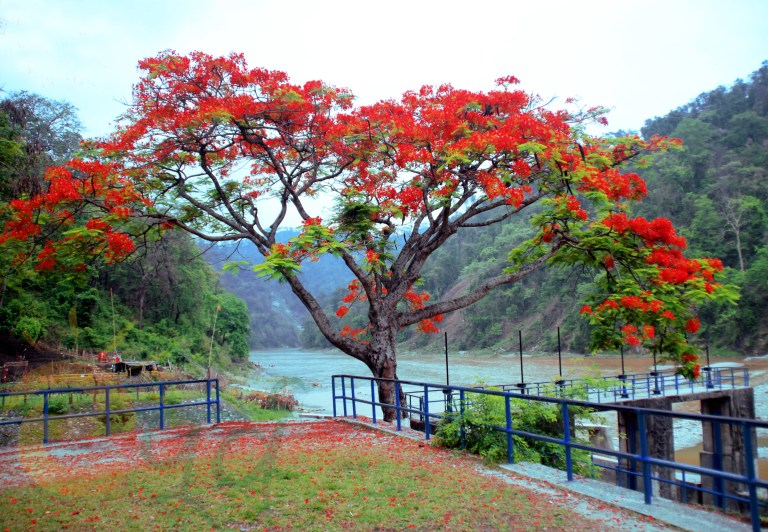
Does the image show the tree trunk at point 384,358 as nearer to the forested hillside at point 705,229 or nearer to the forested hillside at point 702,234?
the forested hillside at point 705,229

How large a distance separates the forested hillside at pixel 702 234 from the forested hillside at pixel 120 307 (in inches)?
1189

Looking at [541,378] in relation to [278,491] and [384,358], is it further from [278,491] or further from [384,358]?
[278,491]

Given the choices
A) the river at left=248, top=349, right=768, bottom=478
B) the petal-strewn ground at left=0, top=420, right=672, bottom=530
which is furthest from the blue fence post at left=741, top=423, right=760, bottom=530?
the river at left=248, top=349, right=768, bottom=478

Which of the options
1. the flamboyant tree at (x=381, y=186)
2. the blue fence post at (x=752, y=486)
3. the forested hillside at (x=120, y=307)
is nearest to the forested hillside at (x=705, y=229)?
the flamboyant tree at (x=381, y=186)

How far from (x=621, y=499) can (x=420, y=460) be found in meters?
2.67

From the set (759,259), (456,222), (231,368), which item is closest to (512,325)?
(759,259)

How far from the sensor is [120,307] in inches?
1660

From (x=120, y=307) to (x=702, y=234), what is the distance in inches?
1883

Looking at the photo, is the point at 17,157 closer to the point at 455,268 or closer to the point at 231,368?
the point at 231,368

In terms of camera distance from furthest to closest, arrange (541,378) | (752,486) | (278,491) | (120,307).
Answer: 1. (120,307)
2. (541,378)
3. (278,491)
4. (752,486)

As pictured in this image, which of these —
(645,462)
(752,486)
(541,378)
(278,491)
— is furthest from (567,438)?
(541,378)

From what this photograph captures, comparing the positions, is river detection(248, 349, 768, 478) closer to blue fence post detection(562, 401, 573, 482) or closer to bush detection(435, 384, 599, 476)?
bush detection(435, 384, 599, 476)

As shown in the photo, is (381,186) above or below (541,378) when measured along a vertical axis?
above

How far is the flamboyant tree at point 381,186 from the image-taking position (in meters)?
11.0
